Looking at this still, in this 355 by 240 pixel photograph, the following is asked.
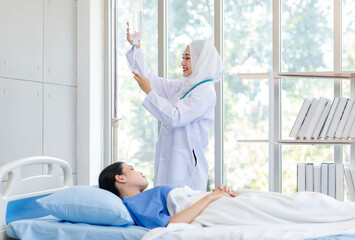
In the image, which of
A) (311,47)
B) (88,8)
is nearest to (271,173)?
(311,47)

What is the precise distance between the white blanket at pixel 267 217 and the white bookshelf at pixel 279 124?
1.17 meters

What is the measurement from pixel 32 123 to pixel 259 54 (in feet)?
5.32

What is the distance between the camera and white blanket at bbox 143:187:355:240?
67.9 inches

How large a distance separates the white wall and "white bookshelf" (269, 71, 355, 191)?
4.69 feet

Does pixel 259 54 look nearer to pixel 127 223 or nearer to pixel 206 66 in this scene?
pixel 206 66

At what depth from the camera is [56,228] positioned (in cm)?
193

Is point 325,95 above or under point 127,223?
above

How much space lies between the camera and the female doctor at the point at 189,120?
2.76 meters

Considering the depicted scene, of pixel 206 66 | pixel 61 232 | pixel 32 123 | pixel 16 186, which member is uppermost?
pixel 206 66

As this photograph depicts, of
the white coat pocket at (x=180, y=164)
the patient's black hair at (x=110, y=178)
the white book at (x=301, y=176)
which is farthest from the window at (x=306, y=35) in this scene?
the patient's black hair at (x=110, y=178)

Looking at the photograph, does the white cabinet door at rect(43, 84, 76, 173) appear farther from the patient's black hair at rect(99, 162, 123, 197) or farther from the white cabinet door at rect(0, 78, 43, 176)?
the patient's black hair at rect(99, 162, 123, 197)

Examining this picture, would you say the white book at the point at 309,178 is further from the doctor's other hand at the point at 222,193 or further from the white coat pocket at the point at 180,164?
the doctor's other hand at the point at 222,193

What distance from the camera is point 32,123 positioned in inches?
126

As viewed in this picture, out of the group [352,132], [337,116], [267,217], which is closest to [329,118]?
[337,116]
